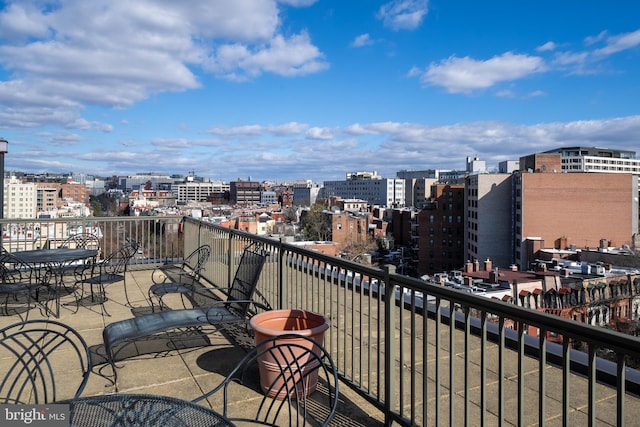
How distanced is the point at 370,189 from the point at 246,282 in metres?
128

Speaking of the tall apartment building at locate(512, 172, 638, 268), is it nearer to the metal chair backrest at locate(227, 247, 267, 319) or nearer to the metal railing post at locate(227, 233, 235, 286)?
the metal railing post at locate(227, 233, 235, 286)

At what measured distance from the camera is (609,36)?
61.9 m

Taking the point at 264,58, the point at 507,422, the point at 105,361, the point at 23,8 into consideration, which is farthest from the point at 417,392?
the point at 264,58

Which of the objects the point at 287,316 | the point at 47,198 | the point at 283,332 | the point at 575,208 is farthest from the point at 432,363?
the point at 47,198

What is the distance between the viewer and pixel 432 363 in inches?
149

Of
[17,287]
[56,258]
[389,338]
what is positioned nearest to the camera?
[389,338]

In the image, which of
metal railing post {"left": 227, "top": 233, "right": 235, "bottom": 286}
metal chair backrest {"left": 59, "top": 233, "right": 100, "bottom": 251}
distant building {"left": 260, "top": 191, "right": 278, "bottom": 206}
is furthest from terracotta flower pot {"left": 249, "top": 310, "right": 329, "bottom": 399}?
distant building {"left": 260, "top": 191, "right": 278, "bottom": 206}

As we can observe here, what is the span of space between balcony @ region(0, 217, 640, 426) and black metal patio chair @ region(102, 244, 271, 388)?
230 mm

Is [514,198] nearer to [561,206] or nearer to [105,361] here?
[561,206]

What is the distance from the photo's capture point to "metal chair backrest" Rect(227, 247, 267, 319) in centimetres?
412

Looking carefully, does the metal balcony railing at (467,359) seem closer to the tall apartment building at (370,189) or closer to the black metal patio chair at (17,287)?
the black metal patio chair at (17,287)

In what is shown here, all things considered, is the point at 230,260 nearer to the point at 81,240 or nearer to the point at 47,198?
the point at 81,240

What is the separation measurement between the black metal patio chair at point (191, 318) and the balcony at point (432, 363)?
23 centimetres

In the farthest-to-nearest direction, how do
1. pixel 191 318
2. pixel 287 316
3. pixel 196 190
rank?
1. pixel 196 190
2. pixel 191 318
3. pixel 287 316
